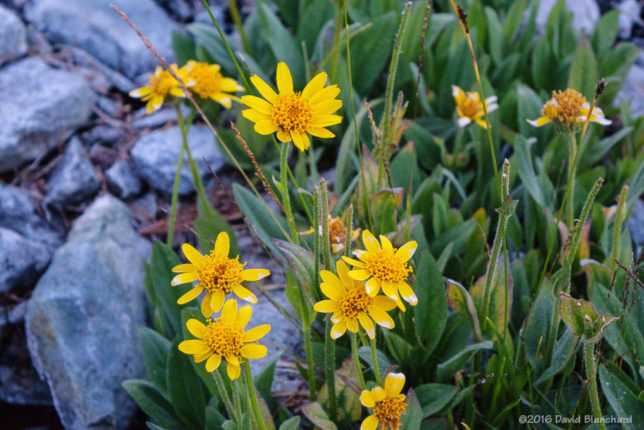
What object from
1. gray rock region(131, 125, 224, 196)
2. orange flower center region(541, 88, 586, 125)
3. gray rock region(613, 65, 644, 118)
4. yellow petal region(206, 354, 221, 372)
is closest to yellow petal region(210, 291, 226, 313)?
yellow petal region(206, 354, 221, 372)

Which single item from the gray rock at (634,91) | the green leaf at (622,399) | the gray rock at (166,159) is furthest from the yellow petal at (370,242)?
the gray rock at (634,91)

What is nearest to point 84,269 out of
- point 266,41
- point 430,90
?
point 266,41

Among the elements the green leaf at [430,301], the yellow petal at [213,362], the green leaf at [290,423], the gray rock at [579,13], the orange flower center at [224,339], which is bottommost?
the green leaf at [290,423]

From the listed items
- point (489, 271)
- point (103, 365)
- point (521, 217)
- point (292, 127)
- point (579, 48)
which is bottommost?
point (103, 365)

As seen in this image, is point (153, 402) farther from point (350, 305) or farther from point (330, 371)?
point (350, 305)

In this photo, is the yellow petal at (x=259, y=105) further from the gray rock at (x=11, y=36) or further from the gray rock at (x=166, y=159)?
the gray rock at (x=11, y=36)

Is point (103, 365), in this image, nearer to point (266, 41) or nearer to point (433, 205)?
point (433, 205)

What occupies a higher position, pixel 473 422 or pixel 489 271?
pixel 489 271
